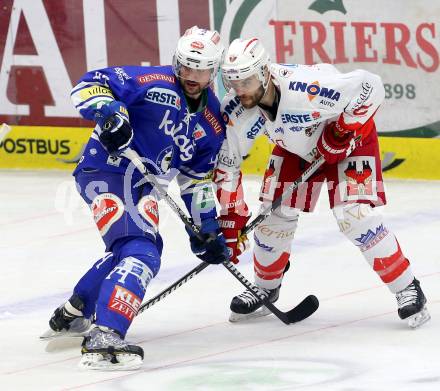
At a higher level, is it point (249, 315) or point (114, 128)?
point (114, 128)

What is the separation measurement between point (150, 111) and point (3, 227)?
256 cm

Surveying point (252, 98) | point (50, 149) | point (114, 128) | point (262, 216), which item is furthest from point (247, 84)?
point (50, 149)

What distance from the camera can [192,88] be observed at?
4.63 metres

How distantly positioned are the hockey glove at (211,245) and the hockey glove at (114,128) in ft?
1.65

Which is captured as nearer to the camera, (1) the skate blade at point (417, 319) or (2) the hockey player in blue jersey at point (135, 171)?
(2) the hockey player in blue jersey at point (135, 171)

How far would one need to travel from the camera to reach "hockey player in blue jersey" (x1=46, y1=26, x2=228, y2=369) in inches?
173

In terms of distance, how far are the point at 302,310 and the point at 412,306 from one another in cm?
44

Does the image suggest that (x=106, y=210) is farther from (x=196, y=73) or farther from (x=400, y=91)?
(x=400, y=91)

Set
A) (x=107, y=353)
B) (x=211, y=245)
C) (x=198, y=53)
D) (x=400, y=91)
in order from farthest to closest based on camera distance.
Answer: (x=400, y=91) < (x=211, y=245) < (x=198, y=53) < (x=107, y=353)

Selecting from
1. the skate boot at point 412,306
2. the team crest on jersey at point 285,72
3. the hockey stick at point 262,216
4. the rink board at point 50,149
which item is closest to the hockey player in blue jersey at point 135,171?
the hockey stick at point 262,216

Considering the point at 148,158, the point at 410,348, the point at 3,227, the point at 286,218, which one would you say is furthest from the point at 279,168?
the point at 3,227

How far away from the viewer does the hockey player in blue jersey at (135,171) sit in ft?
14.4

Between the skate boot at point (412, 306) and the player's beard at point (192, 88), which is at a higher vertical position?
the player's beard at point (192, 88)

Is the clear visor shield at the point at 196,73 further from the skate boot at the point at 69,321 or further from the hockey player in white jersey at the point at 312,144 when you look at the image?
the skate boot at the point at 69,321
